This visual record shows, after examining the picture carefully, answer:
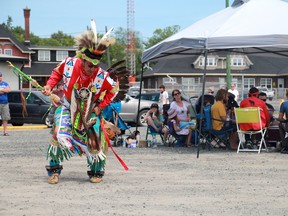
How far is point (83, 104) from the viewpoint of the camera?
8695 mm

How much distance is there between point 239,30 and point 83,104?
4.82 m

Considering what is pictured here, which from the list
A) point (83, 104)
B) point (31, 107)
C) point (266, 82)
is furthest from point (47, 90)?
point (266, 82)

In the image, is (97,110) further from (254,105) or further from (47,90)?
(254,105)

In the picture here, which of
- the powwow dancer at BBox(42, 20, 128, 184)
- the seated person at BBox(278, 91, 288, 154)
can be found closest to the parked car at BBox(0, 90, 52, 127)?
the seated person at BBox(278, 91, 288, 154)

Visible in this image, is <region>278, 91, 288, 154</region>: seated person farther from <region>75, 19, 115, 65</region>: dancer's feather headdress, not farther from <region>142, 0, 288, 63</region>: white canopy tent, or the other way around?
<region>75, 19, 115, 65</region>: dancer's feather headdress

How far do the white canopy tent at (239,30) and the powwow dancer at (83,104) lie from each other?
12.6 feet

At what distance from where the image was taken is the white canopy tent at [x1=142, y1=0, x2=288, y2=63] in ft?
40.0

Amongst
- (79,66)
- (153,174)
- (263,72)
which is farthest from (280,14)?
(263,72)

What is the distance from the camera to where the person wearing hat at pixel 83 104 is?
28.0 ft

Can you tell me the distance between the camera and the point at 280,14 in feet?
43.7

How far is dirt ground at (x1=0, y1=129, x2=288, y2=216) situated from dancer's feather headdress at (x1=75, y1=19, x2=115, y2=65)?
5.42ft

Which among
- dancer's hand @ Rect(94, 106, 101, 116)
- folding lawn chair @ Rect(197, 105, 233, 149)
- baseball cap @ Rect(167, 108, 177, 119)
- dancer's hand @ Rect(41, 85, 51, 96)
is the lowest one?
folding lawn chair @ Rect(197, 105, 233, 149)

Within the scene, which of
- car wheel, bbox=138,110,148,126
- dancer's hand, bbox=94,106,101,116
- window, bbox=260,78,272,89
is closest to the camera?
dancer's hand, bbox=94,106,101,116

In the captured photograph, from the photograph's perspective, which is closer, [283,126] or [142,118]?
[283,126]
